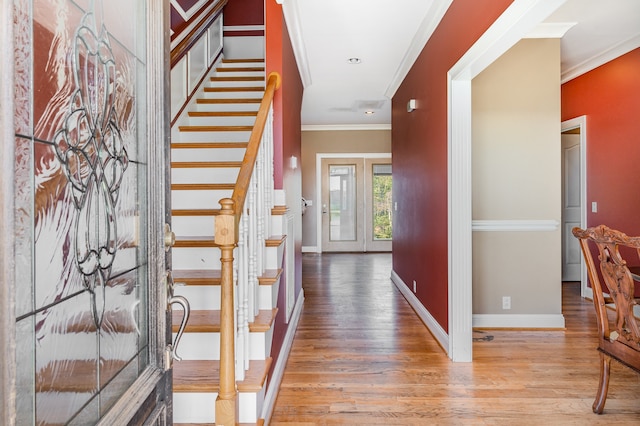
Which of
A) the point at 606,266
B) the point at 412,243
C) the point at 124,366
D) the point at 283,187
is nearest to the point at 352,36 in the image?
the point at 283,187

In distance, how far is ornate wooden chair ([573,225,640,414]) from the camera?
172 centimetres

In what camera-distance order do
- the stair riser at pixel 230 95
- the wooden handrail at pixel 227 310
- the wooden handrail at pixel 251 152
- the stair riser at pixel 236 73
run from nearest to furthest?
the wooden handrail at pixel 227 310, the wooden handrail at pixel 251 152, the stair riser at pixel 230 95, the stair riser at pixel 236 73

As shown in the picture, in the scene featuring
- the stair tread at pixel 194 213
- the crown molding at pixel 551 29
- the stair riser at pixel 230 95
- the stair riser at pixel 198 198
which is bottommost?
the stair tread at pixel 194 213

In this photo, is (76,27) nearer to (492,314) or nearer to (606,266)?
(606,266)

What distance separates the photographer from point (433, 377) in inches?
93.0

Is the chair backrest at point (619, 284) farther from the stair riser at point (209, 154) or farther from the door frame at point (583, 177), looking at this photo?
the door frame at point (583, 177)

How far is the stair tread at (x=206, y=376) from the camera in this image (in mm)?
1561

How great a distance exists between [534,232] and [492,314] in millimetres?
821

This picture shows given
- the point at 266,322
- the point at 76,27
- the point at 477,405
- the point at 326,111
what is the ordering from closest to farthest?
the point at 76,27, the point at 266,322, the point at 477,405, the point at 326,111

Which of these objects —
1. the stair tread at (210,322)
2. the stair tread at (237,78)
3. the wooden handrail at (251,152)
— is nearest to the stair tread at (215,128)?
the wooden handrail at (251,152)

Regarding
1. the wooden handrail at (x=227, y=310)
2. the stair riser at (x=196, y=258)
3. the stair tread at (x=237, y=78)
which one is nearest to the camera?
the wooden handrail at (x=227, y=310)

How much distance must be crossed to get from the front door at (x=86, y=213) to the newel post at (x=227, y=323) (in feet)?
1.68

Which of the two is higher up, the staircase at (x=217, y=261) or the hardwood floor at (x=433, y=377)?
the staircase at (x=217, y=261)

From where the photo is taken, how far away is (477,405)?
80.5 inches
